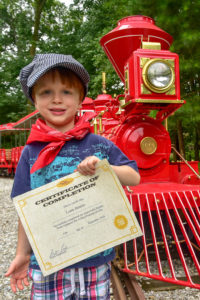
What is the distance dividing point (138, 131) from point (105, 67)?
6303 mm

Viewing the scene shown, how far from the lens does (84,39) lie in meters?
11.6

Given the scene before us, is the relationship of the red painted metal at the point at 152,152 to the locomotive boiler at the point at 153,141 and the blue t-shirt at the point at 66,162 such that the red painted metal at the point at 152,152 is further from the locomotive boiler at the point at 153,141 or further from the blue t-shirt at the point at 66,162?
the blue t-shirt at the point at 66,162

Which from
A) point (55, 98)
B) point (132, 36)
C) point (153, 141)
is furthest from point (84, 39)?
point (55, 98)

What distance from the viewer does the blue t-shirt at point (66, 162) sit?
3.43 feet

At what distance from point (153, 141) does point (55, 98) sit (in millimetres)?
1558

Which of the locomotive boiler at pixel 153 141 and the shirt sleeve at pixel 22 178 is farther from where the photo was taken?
the locomotive boiler at pixel 153 141

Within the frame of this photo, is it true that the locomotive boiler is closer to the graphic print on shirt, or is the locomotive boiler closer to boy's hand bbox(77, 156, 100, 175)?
the graphic print on shirt

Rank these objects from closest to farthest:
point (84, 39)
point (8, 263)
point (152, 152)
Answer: point (152, 152)
point (8, 263)
point (84, 39)

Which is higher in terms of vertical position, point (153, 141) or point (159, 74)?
point (159, 74)

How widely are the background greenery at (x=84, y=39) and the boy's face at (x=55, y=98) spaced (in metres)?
2.05

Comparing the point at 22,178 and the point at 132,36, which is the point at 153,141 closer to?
the point at 132,36

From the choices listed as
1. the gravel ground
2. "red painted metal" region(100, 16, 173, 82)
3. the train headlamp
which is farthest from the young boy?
"red painted metal" region(100, 16, 173, 82)

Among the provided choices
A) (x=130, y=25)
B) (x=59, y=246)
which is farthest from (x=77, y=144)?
(x=130, y=25)
